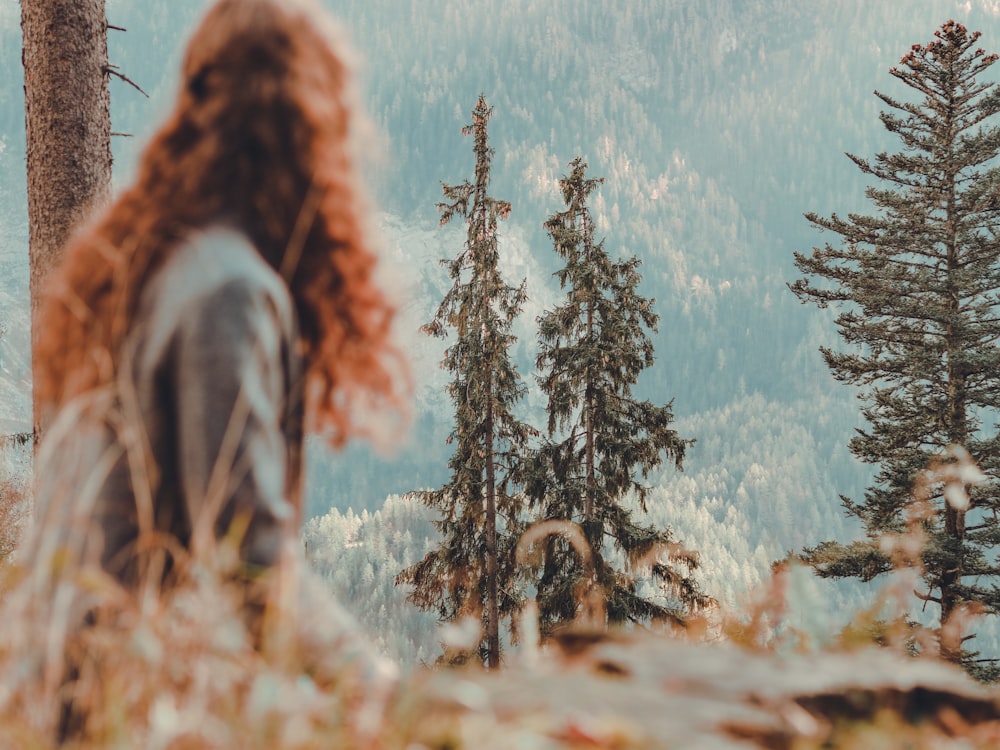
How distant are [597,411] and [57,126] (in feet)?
51.0

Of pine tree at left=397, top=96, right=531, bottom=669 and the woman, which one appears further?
pine tree at left=397, top=96, right=531, bottom=669

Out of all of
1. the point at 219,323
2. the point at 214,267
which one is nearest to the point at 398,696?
the point at 219,323

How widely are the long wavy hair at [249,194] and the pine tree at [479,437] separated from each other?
17287 millimetres

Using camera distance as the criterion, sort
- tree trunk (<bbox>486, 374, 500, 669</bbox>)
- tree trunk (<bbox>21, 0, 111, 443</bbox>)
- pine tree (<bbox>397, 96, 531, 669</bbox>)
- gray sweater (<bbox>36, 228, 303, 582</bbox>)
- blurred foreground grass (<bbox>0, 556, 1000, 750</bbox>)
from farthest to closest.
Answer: pine tree (<bbox>397, 96, 531, 669</bbox>), tree trunk (<bbox>486, 374, 500, 669</bbox>), tree trunk (<bbox>21, 0, 111, 443</bbox>), gray sweater (<bbox>36, 228, 303, 582</bbox>), blurred foreground grass (<bbox>0, 556, 1000, 750</bbox>)

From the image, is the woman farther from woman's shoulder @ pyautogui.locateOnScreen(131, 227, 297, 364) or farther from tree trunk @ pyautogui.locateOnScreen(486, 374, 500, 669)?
tree trunk @ pyautogui.locateOnScreen(486, 374, 500, 669)

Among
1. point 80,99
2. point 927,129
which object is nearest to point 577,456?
point 927,129

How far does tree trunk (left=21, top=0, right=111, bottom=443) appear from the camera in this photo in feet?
14.7

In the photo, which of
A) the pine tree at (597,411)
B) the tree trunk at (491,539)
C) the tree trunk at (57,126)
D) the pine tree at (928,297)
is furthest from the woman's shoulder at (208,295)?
the tree trunk at (491,539)

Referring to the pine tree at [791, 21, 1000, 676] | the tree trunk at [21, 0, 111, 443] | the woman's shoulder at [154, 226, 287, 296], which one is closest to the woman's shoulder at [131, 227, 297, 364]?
the woman's shoulder at [154, 226, 287, 296]

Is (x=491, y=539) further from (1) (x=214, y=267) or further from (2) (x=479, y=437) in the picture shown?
(1) (x=214, y=267)

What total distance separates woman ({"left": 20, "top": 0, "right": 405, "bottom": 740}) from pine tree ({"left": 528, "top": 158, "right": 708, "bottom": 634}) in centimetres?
1703

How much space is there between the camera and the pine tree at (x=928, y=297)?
667 inches

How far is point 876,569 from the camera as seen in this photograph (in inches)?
641

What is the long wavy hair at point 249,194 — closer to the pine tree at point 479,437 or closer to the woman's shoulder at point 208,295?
the woman's shoulder at point 208,295
